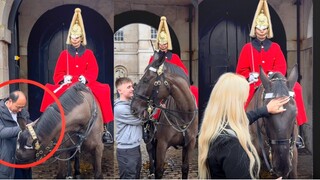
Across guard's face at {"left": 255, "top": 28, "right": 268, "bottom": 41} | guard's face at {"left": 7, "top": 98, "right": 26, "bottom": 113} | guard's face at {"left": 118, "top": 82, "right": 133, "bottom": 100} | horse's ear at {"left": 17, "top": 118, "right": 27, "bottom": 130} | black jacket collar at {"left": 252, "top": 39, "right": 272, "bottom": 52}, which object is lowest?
horse's ear at {"left": 17, "top": 118, "right": 27, "bottom": 130}

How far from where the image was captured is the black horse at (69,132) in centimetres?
393

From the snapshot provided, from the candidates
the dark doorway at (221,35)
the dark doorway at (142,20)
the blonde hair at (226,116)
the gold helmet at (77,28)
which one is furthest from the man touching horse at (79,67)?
the blonde hair at (226,116)

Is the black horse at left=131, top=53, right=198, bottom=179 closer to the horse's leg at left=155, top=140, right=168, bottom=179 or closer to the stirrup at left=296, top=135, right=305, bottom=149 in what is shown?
the horse's leg at left=155, top=140, right=168, bottom=179

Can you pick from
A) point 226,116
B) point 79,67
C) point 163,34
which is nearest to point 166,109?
point 163,34

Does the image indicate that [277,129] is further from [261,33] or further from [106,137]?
[106,137]

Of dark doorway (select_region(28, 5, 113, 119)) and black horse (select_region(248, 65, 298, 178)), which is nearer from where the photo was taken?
black horse (select_region(248, 65, 298, 178))

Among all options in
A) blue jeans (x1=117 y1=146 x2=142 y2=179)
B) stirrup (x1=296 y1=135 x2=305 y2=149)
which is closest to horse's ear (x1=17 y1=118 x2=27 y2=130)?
blue jeans (x1=117 y1=146 x2=142 y2=179)

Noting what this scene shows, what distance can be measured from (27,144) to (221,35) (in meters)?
2.52

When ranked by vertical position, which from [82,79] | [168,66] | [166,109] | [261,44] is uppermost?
[261,44]

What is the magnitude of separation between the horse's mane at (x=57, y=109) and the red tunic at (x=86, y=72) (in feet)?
0.66

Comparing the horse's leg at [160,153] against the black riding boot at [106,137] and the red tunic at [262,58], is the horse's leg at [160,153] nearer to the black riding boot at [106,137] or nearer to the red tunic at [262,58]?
the black riding boot at [106,137]

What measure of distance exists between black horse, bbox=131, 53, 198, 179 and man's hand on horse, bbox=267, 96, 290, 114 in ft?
3.87

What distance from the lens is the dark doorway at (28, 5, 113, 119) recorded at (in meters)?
4.71

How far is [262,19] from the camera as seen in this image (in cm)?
456
